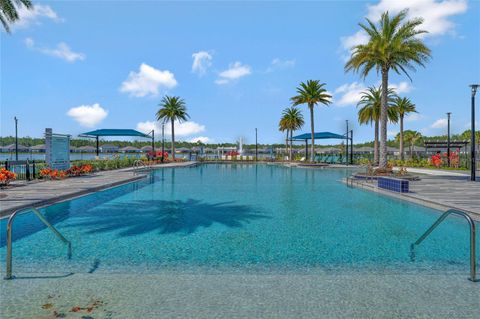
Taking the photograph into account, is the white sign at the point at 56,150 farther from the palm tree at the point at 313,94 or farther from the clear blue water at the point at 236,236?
the palm tree at the point at 313,94

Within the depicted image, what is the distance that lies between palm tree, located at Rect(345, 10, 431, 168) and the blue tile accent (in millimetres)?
6987

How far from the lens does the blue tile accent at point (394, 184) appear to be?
13578 mm

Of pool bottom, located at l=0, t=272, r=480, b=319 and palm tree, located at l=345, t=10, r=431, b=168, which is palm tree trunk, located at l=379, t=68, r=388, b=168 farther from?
pool bottom, located at l=0, t=272, r=480, b=319

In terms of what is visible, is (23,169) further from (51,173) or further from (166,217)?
(166,217)

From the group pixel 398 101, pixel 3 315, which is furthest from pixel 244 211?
pixel 398 101

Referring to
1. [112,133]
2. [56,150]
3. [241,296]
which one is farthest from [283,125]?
[241,296]

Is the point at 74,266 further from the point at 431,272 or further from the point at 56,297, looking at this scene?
the point at 431,272

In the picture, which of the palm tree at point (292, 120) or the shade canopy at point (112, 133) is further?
the palm tree at point (292, 120)

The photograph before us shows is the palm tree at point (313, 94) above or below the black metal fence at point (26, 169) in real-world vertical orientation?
above

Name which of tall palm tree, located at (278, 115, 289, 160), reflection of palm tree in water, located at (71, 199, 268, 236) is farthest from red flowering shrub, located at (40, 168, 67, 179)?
tall palm tree, located at (278, 115, 289, 160)

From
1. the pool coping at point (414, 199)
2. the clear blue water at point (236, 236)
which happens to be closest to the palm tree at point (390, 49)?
the pool coping at point (414, 199)

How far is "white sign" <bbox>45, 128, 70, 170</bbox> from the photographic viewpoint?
17.8m

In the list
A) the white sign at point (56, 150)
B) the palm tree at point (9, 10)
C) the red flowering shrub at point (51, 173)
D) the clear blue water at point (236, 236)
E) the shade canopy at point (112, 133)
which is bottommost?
the clear blue water at point (236, 236)

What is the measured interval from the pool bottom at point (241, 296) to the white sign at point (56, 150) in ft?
49.3
